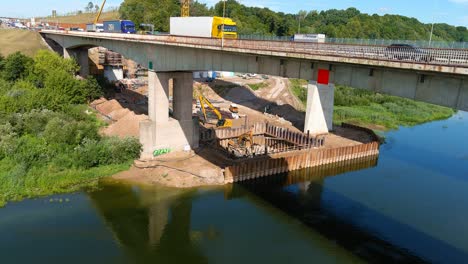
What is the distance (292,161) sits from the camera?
38.0 meters

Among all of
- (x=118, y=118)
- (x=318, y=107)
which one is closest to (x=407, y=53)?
(x=318, y=107)

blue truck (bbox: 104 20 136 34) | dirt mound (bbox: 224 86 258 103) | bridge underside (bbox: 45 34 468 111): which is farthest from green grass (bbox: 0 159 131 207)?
blue truck (bbox: 104 20 136 34)

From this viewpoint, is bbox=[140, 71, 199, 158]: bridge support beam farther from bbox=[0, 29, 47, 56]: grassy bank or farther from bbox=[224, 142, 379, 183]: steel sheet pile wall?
bbox=[0, 29, 47, 56]: grassy bank

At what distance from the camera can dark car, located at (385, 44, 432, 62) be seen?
19469mm

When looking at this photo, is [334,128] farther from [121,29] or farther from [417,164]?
[121,29]

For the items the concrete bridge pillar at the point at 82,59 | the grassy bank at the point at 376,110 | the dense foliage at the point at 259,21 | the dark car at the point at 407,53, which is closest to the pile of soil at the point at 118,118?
the concrete bridge pillar at the point at 82,59

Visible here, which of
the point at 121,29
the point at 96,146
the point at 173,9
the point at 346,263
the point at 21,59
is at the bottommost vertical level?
the point at 346,263

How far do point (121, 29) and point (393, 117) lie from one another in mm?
50862

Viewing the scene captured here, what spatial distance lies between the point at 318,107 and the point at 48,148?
3080 centimetres

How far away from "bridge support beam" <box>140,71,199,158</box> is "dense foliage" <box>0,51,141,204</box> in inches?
69.2

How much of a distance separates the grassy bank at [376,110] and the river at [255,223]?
2464 centimetres

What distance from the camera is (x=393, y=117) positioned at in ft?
218

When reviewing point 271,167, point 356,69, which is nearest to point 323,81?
point 356,69

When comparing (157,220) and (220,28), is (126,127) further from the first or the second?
(157,220)
